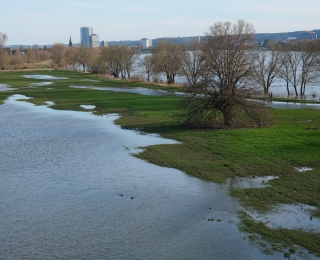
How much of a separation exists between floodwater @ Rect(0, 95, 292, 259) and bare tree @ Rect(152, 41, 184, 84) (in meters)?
43.1

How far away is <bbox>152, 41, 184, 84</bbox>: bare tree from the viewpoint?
6762cm

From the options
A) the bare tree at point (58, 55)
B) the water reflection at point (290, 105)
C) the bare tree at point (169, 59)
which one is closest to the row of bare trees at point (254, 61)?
the bare tree at point (169, 59)

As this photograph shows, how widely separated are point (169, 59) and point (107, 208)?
55455 millimetres

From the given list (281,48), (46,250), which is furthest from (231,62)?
(281,48)

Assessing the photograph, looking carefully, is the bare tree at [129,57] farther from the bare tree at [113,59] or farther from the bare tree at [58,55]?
the bare tree at [58,55]

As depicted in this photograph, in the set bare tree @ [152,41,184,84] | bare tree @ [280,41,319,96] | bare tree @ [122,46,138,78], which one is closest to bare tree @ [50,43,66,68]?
bare tree @ [122,46,138,78]

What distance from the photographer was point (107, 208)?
612 inches

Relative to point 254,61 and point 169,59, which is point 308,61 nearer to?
point 254,61

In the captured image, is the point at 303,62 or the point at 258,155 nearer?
the point at 258,155

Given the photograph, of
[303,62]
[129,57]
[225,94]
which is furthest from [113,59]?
[225,94]

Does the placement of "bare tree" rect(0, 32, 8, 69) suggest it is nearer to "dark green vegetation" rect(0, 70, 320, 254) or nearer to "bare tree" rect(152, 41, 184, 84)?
"bare tree" rect(152, 41, 184, 84)

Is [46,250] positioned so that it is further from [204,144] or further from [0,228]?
[204,144]

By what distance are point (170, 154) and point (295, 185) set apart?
7.34m

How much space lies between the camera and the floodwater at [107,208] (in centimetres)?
1240
